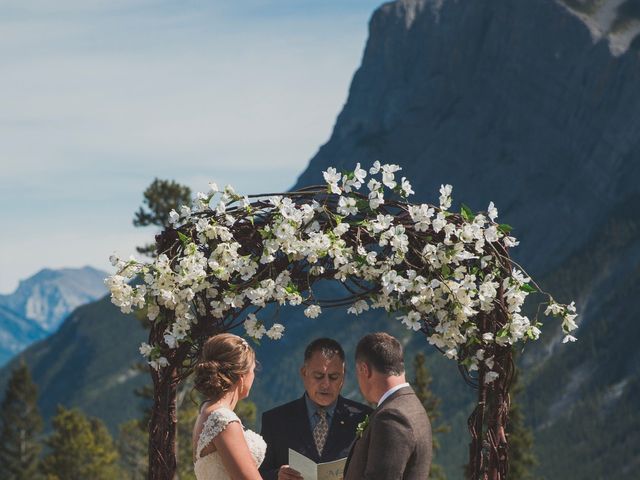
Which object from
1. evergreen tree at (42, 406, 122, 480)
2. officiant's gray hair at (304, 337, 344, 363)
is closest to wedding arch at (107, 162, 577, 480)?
officiant's gray hair at (304, 337, 344, 363)

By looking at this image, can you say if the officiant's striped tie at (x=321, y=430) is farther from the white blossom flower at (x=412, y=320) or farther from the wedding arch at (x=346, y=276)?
the white blossom flower at (x=412, y=320)

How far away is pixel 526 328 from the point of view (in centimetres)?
895

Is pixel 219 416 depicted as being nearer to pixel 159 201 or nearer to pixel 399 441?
pixel 399 441

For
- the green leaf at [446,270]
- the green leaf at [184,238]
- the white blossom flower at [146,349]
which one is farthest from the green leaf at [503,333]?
the white blossom flower at [146,349]

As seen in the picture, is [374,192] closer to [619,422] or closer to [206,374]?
[206,374]

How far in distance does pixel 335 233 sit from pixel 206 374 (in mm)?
1961

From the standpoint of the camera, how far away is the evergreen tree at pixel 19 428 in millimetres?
75750

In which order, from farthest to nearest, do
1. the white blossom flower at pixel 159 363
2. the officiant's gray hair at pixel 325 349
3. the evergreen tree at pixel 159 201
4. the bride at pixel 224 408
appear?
the evergreen tree at pixel 159 201, the white blossom flower at pixel 159 363, the officiant's gray hair at pixel 325 349, the bride at pixel 224 408

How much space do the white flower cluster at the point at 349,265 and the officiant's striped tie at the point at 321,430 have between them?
753 millimetres

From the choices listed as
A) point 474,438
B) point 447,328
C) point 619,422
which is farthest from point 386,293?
point 619,422

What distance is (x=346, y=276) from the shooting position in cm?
928

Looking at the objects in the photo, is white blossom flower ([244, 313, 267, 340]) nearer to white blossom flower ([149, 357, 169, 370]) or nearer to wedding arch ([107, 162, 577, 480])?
wedding arch ([107, 162, 577, 480])

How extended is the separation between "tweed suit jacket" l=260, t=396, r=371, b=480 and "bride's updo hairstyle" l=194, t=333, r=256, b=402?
1328 mm

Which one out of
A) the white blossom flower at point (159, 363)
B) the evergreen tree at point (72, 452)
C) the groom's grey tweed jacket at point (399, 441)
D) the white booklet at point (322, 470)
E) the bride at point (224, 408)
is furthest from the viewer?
the evergreen tree at point (72, 452)
